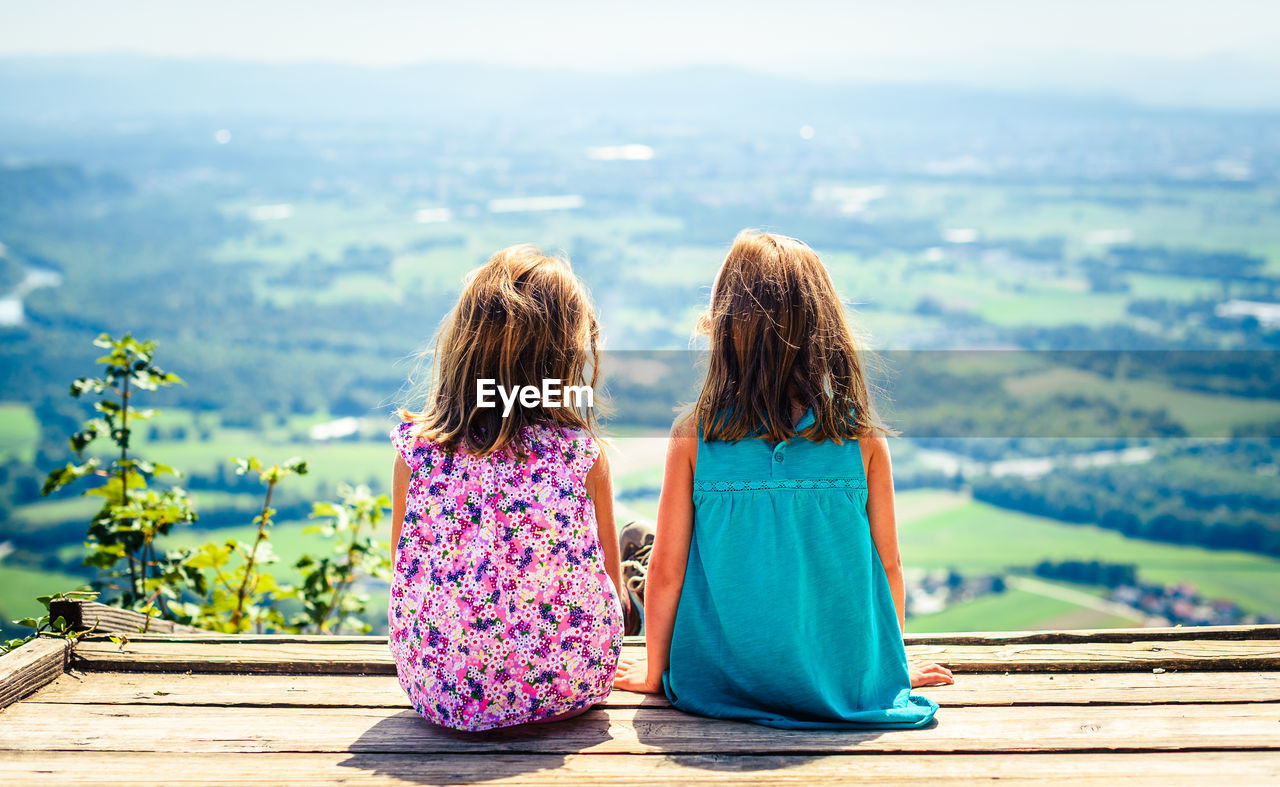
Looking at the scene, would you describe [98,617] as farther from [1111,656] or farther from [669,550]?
[1111,656]

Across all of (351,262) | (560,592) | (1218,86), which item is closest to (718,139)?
(351,262)

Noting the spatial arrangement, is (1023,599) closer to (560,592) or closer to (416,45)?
(560,592)

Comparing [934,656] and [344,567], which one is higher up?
[934,656]

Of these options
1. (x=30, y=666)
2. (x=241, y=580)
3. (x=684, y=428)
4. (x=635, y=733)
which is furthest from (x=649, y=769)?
(x=241, y=580)

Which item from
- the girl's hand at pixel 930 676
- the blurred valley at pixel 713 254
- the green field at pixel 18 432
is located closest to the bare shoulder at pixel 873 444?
the girl's hand at pixel 930 676

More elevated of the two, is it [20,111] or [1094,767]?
[20,111]

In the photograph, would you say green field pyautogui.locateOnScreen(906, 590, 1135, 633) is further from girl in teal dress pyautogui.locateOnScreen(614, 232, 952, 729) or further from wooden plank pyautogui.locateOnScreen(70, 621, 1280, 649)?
girl in teal dress pyautogui.locateOnScreen(614, 232, 952, 729)
